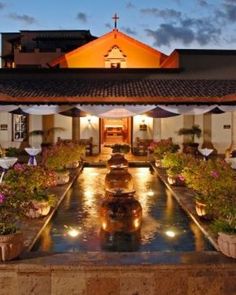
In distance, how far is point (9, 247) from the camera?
5.94 m

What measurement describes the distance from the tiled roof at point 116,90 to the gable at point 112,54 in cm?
363

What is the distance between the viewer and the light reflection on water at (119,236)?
7.47 metres

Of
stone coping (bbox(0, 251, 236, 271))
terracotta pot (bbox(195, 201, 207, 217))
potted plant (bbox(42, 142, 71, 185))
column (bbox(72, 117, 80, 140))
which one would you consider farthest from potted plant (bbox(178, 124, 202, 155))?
stone coping (bbox(0, 251, 236, 271))

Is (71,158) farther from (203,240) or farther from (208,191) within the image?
(203,240)

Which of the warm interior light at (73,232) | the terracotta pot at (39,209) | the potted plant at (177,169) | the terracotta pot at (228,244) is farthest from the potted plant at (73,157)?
the terracotta pot at (228,244)

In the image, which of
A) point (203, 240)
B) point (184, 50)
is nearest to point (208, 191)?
point (203, 240)

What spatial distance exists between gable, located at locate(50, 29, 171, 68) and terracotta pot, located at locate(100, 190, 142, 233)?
64.3ft

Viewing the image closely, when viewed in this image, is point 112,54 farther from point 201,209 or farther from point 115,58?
point 201,209

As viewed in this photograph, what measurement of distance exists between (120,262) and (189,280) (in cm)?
88

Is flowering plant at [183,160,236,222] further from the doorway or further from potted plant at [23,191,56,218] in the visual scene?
the doorway

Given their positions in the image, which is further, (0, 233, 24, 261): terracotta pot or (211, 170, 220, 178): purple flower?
(211, 170, 220, 178): purple flower

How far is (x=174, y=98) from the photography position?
62.9 feet

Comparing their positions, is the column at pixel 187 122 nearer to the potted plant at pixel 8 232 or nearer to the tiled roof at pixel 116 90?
the tiled roof at pixel 116 90

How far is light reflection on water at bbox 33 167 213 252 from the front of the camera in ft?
24.5
